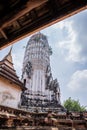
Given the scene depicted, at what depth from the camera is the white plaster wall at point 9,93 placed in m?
15.4

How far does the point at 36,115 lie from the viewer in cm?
929

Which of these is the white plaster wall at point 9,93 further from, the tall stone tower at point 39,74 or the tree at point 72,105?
the tree at point 72,105

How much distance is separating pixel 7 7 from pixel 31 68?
1847 inches

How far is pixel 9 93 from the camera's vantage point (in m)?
16.3

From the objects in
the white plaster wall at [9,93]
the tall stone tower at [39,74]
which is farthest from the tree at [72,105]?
the white plaster wall at [9,93]

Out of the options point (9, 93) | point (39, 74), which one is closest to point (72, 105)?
point (39, 74)

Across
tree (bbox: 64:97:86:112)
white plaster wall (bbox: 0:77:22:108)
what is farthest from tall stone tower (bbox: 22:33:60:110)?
white plaster wall (bbox: 0:77:22:108)

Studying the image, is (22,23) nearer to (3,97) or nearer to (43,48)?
(3,97)

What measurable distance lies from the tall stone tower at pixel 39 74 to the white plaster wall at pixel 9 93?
2537cm

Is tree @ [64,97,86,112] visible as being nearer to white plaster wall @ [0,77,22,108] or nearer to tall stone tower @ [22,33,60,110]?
tall stone tower @ [22,33,60,110]

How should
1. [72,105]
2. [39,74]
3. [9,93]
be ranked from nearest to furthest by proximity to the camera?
[9,93] < [39,74] < [72,105]

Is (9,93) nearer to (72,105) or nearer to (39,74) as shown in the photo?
(39,74)

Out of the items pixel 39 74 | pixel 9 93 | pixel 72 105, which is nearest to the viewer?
pixel 9 93

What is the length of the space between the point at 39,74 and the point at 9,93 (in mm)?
33044
